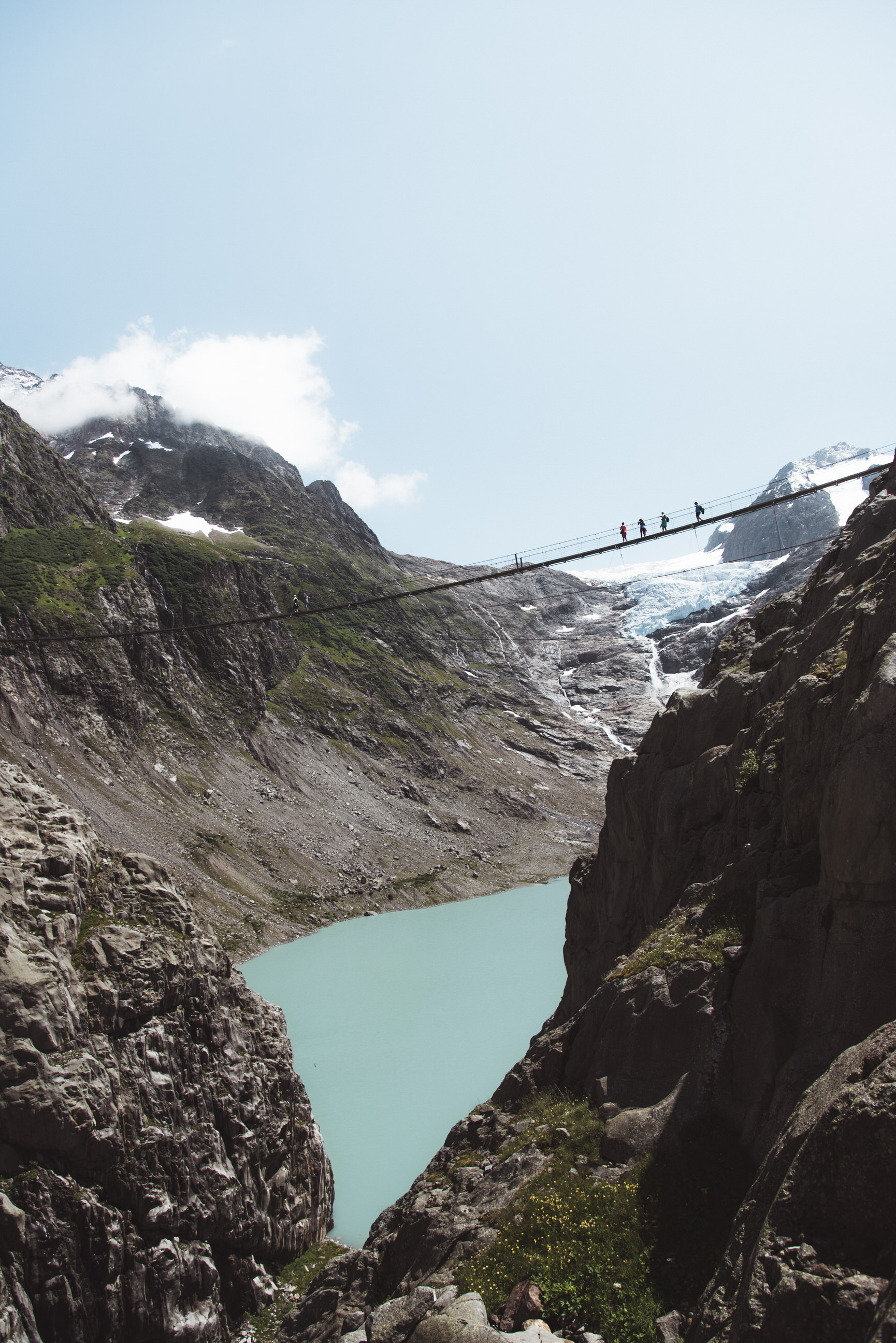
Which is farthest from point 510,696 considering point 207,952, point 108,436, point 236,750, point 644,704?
point 207,952

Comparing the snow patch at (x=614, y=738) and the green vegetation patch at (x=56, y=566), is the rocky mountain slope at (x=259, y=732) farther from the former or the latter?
the snow patch at (x=614, y=738)

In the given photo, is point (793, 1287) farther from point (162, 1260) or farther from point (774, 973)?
point (162, 1260)

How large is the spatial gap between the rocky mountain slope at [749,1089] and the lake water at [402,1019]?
1470cm

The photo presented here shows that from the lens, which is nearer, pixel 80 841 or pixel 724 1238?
pixel 724 1238

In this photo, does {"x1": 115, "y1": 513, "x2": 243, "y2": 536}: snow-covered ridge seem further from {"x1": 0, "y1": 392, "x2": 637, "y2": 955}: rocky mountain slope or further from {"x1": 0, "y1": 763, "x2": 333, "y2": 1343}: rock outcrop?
{"x1": 0, "y1": 763, "x2": 333, "y2": 1343}: rock outcrop

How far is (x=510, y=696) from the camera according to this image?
474ft

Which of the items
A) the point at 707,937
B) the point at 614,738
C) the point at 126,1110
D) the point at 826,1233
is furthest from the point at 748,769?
the point at 614,738

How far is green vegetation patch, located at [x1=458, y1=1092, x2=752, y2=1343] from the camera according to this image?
8117 mm

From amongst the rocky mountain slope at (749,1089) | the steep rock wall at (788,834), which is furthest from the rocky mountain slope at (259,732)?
the rocky mountain slope at (749,1089)

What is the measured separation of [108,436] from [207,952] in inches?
7206

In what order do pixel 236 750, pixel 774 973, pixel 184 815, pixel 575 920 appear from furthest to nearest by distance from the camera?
1. pixel 236 750
2. pixel 184 815
3. pixel 575 920
4. pixel 774 973

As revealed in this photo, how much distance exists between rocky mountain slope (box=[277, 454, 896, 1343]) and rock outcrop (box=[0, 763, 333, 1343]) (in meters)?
3.65

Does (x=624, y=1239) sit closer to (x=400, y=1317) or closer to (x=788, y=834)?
(x=400, y=1317)

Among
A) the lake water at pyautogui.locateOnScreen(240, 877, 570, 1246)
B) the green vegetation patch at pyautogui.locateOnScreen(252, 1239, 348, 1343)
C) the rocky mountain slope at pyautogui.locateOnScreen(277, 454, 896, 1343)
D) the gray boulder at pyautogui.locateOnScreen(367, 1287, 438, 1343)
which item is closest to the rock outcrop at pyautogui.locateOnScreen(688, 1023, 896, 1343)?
the rocky mountain slope at pyautogui.locateOnScreen(277, 454, 896, 1343)
